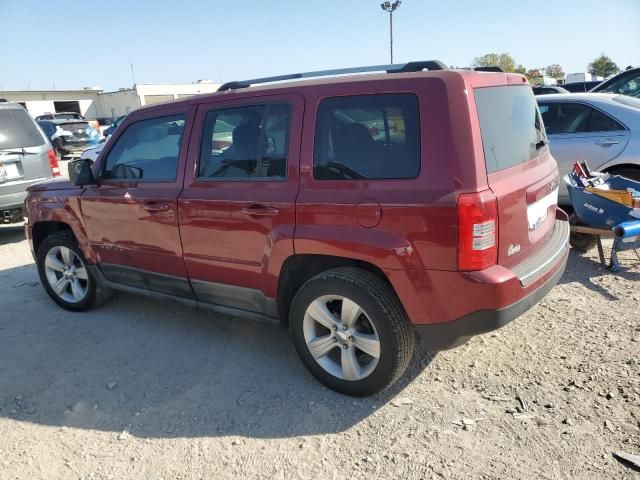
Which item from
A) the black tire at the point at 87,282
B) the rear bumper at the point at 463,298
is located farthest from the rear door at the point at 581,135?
the black tire at the point at 87,282

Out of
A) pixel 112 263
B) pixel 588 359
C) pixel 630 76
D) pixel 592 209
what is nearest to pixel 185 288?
pixel 112 263

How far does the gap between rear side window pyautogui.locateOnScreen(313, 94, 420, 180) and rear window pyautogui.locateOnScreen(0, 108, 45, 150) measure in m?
6.25

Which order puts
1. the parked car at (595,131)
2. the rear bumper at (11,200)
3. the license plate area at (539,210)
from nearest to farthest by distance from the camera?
the license plate area at (539,210) < the parked car at (595,131) < the rear bumper at (11,200)

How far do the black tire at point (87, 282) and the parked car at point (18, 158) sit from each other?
9.96ft

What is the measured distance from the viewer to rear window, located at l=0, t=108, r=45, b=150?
7109 mm

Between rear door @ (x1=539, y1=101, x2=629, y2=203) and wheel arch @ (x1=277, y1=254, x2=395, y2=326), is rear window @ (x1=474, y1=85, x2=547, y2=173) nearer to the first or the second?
wheel arch @ (x1=277, y1=254, x2=395, y2=326)

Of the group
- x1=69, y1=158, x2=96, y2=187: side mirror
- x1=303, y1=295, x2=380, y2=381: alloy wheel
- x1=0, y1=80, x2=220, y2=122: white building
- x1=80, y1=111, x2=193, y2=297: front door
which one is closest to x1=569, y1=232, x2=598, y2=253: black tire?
x1=303, y1=295, x2=380, y2=381: alloy wheel

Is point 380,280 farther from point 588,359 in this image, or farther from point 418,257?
point 588,359

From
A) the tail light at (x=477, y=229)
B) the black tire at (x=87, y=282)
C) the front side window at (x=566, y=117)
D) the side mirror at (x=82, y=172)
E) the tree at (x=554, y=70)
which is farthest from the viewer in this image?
the tree at (x=554, y=70)

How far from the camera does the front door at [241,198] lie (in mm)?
2984

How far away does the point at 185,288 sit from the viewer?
3717 mm

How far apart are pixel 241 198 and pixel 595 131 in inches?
185

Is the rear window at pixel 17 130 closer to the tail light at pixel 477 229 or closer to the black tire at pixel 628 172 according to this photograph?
the tail light at pixel 477 229

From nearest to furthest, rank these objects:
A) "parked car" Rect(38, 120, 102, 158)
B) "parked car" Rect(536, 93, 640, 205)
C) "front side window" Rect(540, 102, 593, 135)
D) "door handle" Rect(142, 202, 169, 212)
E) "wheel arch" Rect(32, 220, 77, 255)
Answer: "door handle" Rect(142, 202, 169, 212) < "wheel arch" Rect(32, 220, 77, 255) < "parked car" Rect(536, 93, 640, 205) < "front side window" Rect(540, 102, 593, 135) < "parked car" Rect(38, 120, 102, 158)
